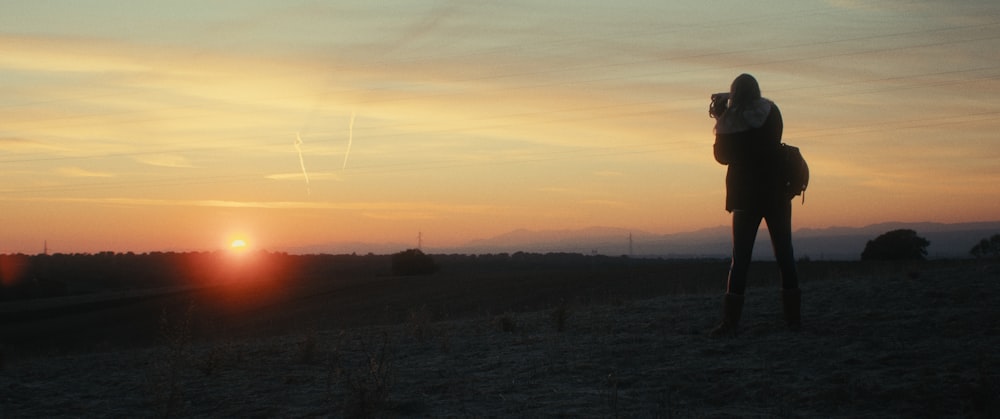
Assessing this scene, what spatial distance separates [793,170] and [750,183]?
0.51 meters

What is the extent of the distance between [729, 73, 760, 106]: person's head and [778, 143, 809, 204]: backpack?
671mm

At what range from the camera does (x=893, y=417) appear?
6.34 meters

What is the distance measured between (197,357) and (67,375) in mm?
1542

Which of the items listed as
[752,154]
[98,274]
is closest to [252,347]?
[752,154]

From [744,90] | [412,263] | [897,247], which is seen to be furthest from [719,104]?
[412,263]

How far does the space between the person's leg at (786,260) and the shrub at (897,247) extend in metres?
51.6

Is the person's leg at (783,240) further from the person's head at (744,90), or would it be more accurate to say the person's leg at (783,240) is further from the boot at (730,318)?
the person's head at (744,90)

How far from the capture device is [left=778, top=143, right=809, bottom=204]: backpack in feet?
32.7

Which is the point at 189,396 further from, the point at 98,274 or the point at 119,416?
the point at 98,274

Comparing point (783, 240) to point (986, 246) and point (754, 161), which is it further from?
point (986, 246)

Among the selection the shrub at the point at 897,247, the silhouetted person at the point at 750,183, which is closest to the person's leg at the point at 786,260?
the silhouetted person at the point at 750,183

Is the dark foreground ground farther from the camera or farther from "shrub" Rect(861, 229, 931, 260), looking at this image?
"shrub" Rect(861, 229, 931, 260)

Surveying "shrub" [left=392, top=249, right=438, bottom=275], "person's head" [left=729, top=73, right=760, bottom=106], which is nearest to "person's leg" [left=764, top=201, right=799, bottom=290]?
"person's head" [left=729, top=73, right=760, bottom=106]

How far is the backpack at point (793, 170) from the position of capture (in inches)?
392
